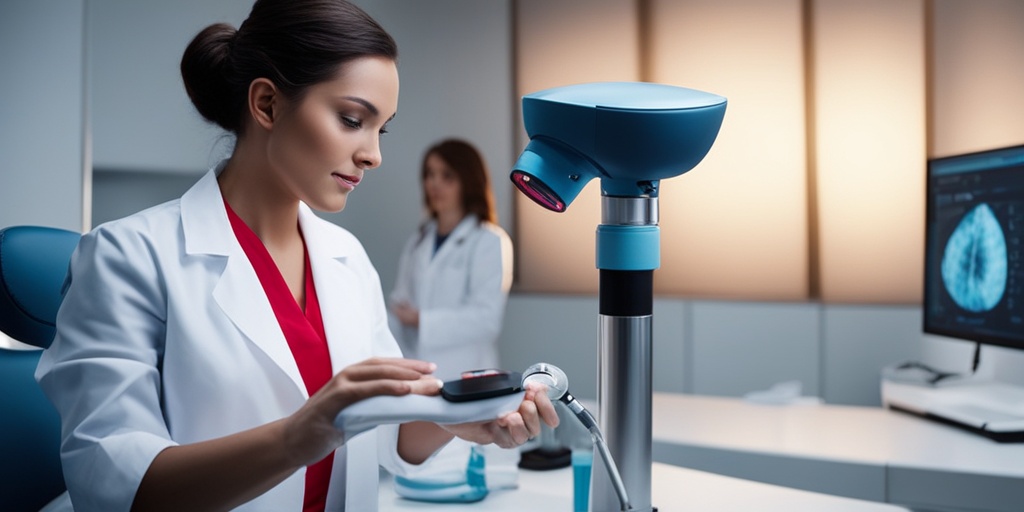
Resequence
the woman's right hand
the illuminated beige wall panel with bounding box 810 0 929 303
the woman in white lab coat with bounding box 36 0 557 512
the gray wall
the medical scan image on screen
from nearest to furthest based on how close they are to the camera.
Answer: the woman's right hand < the woman in white lab coat with bounding box 36 0 557 512 < the medical scan image on screen < the gray wall < the illuminated beige wall panel with bounding box 810 0 929 303

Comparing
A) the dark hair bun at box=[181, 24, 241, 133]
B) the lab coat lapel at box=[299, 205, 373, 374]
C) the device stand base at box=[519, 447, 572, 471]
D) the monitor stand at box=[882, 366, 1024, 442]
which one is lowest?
the device stand base at box=[519, 447, 572, 471]

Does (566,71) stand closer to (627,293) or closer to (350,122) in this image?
(350,122)

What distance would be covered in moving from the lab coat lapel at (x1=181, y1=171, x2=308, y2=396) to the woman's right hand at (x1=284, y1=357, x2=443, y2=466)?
28 centimetres

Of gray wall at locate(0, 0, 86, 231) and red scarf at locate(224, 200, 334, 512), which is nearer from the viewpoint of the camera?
red scarf at locate(224, 200, 334, 512)

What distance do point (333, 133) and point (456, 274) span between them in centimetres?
233

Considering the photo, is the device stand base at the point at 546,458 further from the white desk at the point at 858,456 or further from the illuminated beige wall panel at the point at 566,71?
the illuminated beige wall panel at the point at 566,71

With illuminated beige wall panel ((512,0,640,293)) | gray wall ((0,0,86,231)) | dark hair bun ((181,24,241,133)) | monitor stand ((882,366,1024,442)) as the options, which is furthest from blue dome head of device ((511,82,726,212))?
illuminated beige wall panel ((512,0,640,293))

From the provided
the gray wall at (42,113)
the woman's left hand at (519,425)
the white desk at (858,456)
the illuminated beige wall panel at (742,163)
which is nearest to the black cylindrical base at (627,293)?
the woman's left hand at (519,425)

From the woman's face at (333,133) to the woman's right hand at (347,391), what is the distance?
35cm

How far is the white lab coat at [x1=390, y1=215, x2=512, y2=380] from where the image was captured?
323 centimetres

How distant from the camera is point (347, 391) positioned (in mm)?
763

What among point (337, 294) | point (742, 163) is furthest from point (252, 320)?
point (742, 163)

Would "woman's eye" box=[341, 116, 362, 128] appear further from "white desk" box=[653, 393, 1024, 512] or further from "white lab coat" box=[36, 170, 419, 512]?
"white desk" box=[653, 393, 1024, 512]

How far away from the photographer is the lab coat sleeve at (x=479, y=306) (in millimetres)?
3213
